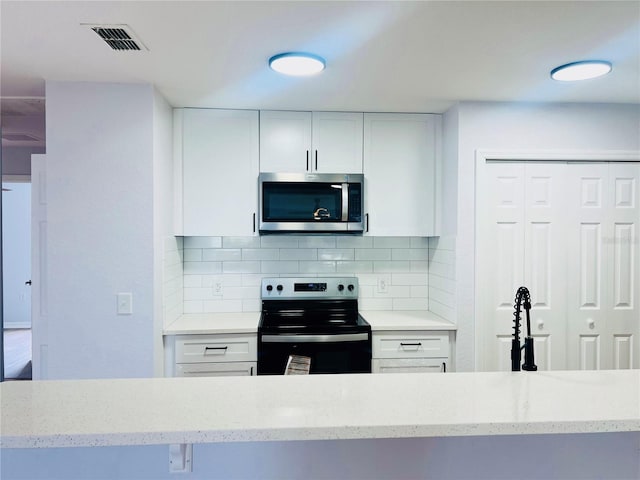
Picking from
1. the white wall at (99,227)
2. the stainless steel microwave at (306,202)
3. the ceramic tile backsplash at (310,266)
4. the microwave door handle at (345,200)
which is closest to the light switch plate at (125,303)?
the white wall at (99,227)

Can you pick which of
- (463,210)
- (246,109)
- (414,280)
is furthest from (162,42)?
(414,280)

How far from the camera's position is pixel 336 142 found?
2.76m

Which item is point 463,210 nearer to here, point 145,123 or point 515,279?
point 515,279

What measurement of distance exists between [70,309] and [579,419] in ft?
7.87

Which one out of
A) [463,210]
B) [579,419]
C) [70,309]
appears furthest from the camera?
[463,210]

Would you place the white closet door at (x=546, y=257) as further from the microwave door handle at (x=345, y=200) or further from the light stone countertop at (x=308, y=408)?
the light stone countertop at (x=308, y=408)

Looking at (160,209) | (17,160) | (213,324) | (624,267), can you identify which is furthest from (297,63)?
(17,160)

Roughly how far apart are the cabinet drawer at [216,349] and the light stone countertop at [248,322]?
5cm

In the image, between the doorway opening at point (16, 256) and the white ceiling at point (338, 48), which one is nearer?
the white ceiling at point (338, 48)

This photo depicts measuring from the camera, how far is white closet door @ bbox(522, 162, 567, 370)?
2.55 m

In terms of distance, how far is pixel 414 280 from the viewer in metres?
3.12

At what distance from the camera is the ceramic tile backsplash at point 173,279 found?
8.13 feet

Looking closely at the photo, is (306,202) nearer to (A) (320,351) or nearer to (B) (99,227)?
(A) (320,351)

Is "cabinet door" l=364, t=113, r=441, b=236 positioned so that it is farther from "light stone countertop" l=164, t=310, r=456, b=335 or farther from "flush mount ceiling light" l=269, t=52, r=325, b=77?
"flush mount ceiling light" l=269, t=52, r=325, b=77
